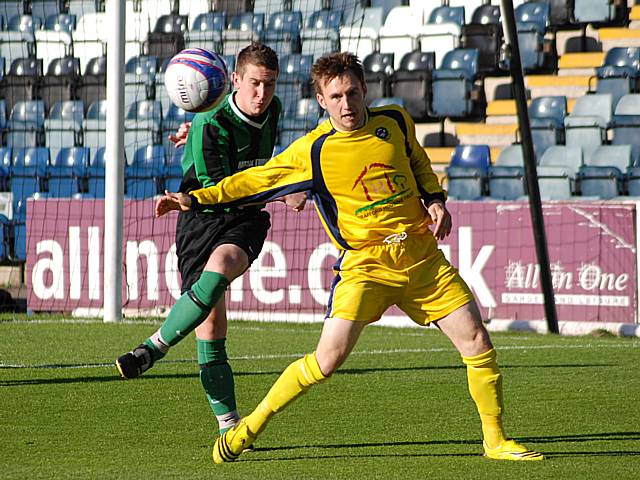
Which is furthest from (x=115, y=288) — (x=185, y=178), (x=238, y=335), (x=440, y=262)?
(x=440, y=262)

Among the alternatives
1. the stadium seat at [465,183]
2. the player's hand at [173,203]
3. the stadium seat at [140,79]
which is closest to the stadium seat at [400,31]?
the stadium seat at [140,79]

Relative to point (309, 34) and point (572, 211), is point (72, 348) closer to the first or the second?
point (572, 211)

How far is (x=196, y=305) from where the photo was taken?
6090 mm

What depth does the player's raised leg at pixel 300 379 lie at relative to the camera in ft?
18.0

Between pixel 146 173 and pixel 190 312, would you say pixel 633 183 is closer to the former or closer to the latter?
pixel 146 173

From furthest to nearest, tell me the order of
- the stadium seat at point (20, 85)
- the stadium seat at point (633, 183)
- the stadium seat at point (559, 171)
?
the stadium seat at point (20, 85)
the stadium seat at point (559, 171)
the stadium seat at point (633, 183)

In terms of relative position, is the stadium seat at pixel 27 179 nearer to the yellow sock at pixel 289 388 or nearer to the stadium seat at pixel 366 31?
the stadium seat at pixel 366 31

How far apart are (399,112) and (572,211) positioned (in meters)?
7.71

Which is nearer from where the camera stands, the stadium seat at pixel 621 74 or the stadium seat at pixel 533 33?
the stadium seat at pixel 621 74

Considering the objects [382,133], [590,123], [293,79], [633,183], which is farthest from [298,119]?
[382,133]

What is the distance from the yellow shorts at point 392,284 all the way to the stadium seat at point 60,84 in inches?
660

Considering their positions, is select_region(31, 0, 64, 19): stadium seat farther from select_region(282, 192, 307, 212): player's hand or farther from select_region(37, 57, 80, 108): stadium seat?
select_region(282, 192, 307, 212): player's hand

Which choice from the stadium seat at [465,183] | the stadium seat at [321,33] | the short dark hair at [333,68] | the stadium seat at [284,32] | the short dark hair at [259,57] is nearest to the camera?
the short dark hair at [333,68]

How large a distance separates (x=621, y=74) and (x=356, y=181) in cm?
1325
